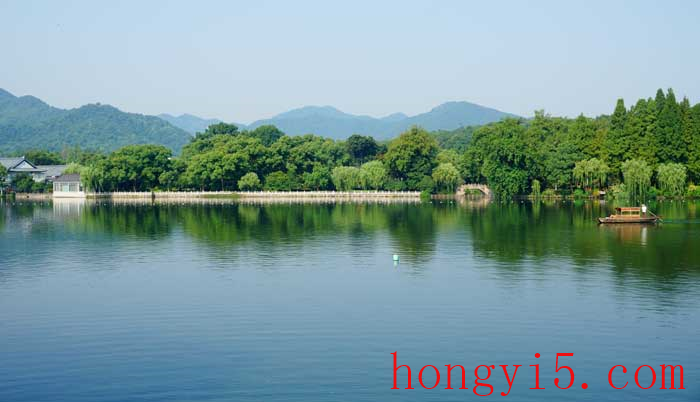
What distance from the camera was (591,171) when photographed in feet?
244

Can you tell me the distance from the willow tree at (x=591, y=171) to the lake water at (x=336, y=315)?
36.9m

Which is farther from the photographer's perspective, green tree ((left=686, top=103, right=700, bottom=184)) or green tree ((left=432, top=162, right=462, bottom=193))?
green tree ((left=432, top=162, right=462, bottom=193))

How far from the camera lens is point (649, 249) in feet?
106

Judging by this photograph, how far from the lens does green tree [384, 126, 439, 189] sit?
8975 cm

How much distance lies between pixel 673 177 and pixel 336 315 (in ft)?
196

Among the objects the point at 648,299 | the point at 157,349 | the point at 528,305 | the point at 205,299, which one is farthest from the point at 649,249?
the point at 157,349

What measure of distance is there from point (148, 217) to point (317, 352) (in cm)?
4254

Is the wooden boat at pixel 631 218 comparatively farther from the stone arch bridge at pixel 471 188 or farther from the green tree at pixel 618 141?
the stone arch bridge at pixel 471 188

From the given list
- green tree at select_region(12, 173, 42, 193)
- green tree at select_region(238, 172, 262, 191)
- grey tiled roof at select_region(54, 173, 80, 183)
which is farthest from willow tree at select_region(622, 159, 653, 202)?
green tree at select_region(12, 173, 42, 193)

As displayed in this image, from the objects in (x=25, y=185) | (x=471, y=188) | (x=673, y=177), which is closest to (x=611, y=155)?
(x=673, y=177)

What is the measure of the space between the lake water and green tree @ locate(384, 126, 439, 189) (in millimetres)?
51961

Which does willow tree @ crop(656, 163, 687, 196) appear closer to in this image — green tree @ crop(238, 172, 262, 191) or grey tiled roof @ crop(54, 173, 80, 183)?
green tree @ crop(238, 172, 262, 191)

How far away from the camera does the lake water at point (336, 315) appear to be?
1374 centimetres

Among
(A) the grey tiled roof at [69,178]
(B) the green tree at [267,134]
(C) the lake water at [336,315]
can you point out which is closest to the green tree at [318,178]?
(B) the green tree at [267,134]
